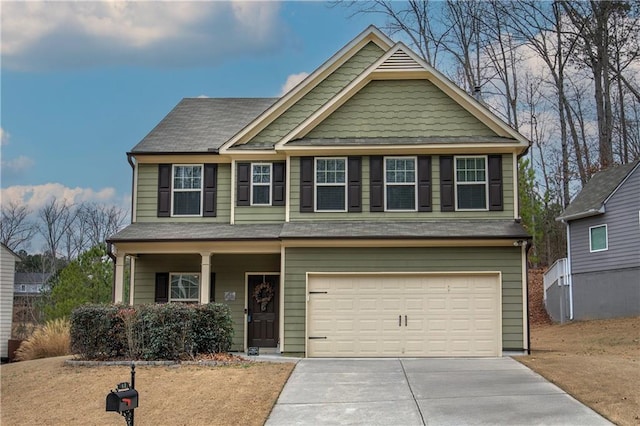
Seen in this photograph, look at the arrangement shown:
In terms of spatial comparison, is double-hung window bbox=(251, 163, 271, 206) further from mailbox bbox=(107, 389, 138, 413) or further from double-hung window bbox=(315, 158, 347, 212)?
mailbox bbox=(107, 389, 138, 413)

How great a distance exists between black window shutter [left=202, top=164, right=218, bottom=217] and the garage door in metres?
3.71

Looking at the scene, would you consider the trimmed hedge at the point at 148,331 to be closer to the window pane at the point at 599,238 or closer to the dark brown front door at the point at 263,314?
the dark brown front door at the point at 263,314

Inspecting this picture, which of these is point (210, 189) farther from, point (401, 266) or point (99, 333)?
point (401, 266)

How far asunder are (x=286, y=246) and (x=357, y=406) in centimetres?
659

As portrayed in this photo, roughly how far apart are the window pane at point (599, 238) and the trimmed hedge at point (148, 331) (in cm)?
1446

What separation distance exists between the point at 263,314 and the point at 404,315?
161 inches

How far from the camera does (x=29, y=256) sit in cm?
5769

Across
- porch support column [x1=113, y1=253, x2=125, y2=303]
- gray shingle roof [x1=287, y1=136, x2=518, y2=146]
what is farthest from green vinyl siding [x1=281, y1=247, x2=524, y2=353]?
porch support column [x1=113, y1=253, x2=125, y2=303]

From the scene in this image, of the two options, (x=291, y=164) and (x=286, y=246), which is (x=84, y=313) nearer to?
(x=286, y=246)

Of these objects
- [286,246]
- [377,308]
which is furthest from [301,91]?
[377,308]

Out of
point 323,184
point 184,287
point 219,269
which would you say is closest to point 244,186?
point 323,184

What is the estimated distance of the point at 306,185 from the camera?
1775 centimetres

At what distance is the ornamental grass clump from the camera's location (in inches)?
736

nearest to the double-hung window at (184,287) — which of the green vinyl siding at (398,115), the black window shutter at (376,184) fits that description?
the green vinyl siding at (398,115)
